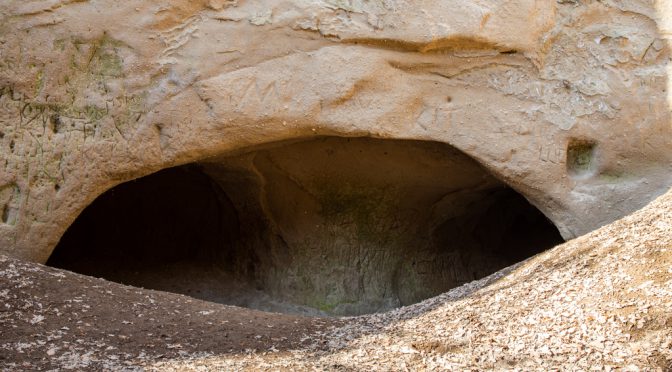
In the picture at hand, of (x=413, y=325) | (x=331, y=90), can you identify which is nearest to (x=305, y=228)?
(x=331, y=90)

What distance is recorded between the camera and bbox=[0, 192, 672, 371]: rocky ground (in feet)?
11.1

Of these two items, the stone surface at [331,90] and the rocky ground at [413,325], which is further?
the stone surface at [331,90]

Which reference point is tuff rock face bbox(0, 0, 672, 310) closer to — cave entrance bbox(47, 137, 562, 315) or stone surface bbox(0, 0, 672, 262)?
stone surface bbox(0, 0, 672, 262)

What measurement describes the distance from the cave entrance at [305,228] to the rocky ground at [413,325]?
210 cm

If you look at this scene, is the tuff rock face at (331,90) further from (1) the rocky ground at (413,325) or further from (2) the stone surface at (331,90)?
(1) the rocky ground at (413,325)

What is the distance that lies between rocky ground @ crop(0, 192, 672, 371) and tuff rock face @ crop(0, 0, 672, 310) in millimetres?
1031

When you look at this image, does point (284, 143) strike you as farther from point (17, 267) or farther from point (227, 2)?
point (17, 267)

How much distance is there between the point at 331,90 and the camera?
545 centimetres

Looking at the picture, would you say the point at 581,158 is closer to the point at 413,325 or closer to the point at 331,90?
the point at 331,90

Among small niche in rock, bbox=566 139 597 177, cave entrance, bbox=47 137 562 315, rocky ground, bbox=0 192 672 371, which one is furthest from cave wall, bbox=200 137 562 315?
rocky ground, bbox=0 192 672 371

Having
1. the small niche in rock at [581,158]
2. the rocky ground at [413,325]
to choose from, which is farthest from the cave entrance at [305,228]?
the rocky ground at [413,325]

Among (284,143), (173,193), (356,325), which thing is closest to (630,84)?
(284,143)

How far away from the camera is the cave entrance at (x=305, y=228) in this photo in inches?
261

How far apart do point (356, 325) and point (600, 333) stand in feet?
4.71
